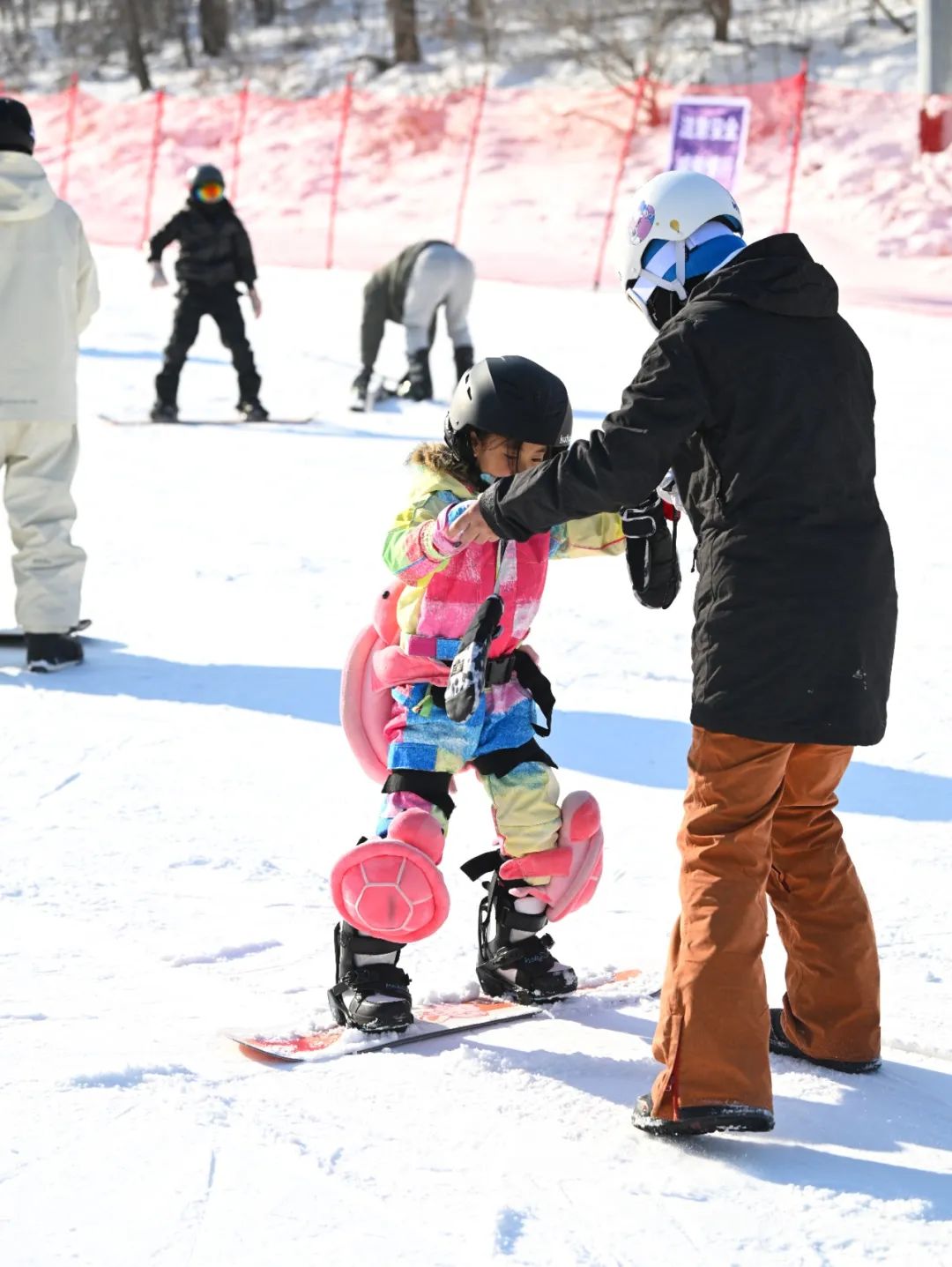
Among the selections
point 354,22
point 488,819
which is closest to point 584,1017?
point 488,819

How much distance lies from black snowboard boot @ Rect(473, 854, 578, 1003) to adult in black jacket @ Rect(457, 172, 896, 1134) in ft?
1.91

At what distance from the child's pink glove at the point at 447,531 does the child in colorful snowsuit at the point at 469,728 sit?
2.4 inches

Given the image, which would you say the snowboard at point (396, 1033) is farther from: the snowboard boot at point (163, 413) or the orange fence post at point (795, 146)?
the orange fence post at point (795, 146)

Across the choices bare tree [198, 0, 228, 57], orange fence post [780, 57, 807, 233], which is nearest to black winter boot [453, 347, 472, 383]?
orange fence post [780, 57, 807, 233]

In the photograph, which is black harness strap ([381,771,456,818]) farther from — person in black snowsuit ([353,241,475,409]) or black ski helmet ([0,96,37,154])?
person in black snowsuit ([353,241,475,409])

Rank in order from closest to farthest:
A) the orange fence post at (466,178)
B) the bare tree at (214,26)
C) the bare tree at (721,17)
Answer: the orange fence post at (466,178) < the bare tree at (721,17) < the bare tree at (214,26)

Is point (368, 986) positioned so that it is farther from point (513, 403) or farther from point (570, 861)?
point (513, 403)

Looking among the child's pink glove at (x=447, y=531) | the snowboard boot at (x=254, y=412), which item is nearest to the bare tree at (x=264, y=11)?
the snowboard boot at (x=254, y=412)

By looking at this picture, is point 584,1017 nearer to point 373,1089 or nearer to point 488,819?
point 373,1089

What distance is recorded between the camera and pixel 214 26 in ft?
101

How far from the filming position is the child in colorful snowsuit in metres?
3.19

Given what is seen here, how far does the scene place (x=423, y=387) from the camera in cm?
1169

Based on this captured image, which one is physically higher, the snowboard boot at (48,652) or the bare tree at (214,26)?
the bare tree at (214,26)

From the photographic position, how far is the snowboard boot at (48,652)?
601 cm
